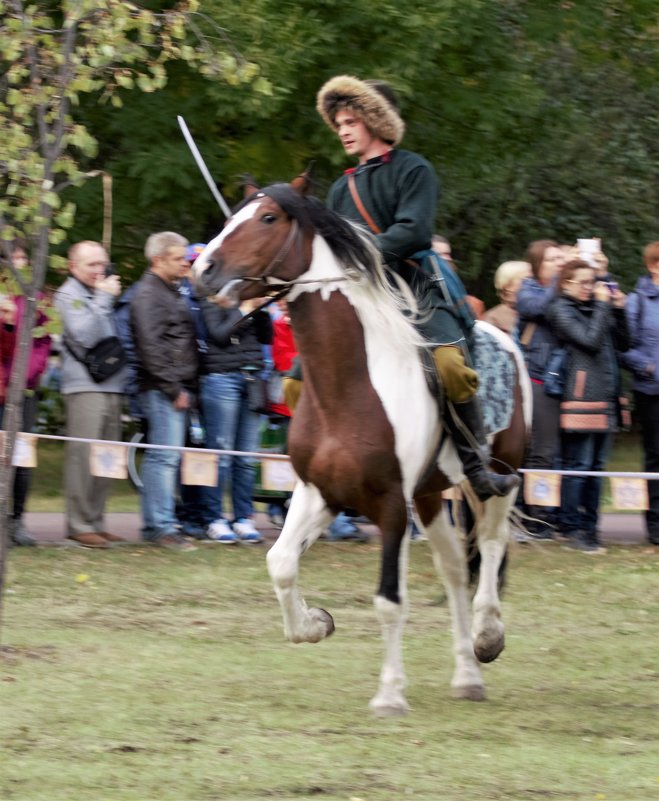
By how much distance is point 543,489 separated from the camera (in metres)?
12.1

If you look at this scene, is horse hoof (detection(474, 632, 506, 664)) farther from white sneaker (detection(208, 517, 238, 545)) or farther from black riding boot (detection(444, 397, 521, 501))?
white sneaker (detection(208, 517, 238, 545))

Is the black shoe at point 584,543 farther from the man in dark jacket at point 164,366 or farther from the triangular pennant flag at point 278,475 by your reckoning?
the man in dark jacket at point 164,366

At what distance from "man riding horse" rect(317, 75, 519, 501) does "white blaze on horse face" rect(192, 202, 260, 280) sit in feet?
2.25

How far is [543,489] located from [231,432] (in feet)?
7.98

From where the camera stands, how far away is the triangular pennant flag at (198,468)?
12.0 m

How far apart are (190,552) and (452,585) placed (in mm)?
4088

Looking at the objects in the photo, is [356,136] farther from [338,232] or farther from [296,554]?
[296,554]

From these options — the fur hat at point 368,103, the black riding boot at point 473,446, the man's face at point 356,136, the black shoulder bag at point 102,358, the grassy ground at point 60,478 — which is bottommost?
the grassy ground at point 60,478

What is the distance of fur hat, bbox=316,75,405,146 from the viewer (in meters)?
7.46

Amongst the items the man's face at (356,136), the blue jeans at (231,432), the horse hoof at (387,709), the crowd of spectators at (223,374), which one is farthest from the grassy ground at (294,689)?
the man's face at (356,136)

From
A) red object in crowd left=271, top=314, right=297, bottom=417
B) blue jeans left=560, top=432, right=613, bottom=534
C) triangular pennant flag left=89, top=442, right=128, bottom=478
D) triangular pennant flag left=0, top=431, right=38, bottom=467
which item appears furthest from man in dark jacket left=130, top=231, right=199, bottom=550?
blue jeans left=560, top=432, right=613, bottom=534

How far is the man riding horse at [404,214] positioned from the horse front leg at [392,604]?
70 centimetres

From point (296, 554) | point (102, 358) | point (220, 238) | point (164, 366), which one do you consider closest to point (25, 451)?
point (102, 358)

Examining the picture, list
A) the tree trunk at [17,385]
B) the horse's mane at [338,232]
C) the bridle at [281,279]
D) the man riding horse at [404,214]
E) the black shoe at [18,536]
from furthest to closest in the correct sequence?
1. the black shoe at [18,536]
2. the tree trunk at [17,385]
3. the man riding horse at [404,214]
4. the horse's mane at [338,232]
5. the bridle at [281,279]
